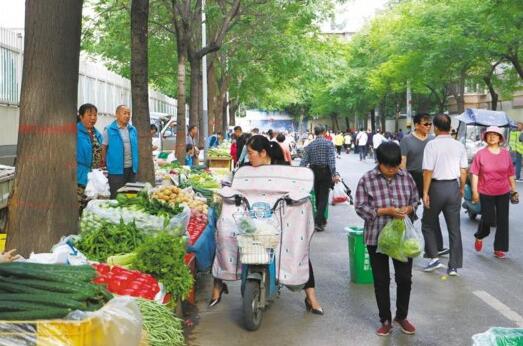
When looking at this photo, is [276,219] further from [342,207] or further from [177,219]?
[342,207]

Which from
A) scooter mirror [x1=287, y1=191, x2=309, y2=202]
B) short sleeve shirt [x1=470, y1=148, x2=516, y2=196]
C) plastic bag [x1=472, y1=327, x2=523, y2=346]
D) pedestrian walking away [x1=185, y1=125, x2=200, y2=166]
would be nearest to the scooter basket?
scooter mirror [x1=287, y1=191, x2=309, y2=202]

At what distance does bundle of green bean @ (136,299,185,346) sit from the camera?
4598mm

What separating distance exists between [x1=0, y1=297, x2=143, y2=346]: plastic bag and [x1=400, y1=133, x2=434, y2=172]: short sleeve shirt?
622 cm

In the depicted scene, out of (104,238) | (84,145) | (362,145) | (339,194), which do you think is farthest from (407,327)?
(362,145)

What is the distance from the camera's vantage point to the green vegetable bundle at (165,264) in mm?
5574

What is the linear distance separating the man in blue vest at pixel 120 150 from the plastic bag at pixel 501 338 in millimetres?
6908

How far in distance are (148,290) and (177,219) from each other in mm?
1673

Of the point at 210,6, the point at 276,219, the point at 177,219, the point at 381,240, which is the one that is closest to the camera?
the point at 381,240

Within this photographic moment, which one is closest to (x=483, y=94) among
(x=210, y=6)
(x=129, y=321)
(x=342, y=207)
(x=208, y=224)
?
(x=210, y=6)

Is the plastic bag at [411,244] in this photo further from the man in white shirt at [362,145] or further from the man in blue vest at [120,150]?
the man in white shirt at [362,145]

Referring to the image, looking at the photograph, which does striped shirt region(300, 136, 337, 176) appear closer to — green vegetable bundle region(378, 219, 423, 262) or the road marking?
the road marking

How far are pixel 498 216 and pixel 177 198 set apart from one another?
4.33m

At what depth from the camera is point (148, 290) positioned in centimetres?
520

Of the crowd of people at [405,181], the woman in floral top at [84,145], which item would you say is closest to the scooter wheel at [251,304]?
the crowd of people at [405,181]
